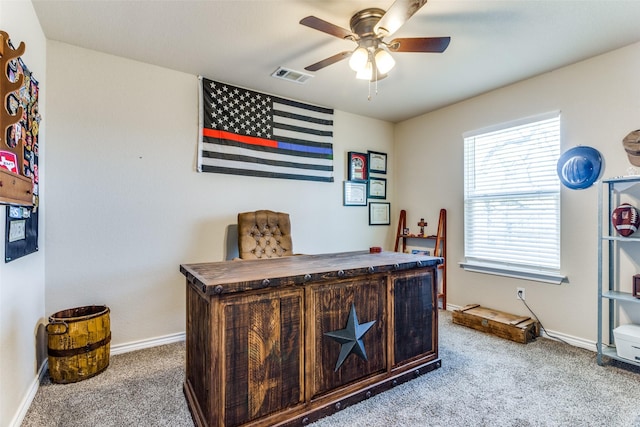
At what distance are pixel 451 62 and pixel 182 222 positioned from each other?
9.63 feet

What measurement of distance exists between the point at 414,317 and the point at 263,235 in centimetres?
166

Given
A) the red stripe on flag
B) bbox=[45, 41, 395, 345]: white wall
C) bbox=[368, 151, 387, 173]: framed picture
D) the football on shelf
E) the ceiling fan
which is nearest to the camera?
the ceiling fan

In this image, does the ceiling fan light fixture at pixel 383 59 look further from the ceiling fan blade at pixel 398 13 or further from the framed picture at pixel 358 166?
the framed picture at pixel 358 166

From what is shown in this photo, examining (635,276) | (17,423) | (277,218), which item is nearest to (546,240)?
(635,276)

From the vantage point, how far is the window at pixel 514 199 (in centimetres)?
307

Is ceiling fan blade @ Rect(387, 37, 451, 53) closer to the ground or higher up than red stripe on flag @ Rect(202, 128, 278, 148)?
higher up

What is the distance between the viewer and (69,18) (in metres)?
2.24

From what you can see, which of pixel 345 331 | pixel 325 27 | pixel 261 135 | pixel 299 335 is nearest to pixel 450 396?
pixel 345 331

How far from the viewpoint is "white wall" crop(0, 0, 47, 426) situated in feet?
5.45

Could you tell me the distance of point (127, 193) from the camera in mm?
2832

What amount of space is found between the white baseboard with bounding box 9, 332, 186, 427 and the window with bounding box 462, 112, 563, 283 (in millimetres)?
3329

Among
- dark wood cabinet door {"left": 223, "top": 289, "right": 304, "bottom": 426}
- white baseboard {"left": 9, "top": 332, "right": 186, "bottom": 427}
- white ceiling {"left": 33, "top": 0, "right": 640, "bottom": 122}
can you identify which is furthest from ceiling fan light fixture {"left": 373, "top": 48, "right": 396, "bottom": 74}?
white baseboard {"left": 9, "top": 332, "right": 186, "bottom": 427}

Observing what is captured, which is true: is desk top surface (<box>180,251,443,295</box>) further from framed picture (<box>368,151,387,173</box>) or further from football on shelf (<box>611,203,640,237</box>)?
framed picture (<box>368,151,387,173</box>)

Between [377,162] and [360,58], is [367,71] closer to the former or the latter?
[360,58]
